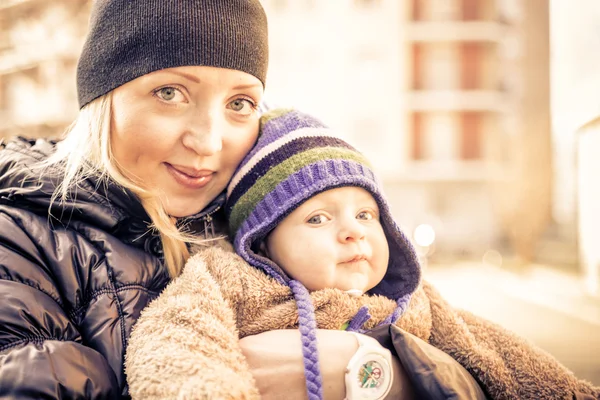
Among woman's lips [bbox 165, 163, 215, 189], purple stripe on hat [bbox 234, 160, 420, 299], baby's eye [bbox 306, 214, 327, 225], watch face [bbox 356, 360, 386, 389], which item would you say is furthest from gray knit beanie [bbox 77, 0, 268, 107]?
watch face [bbox 356, 360, 386, 389]

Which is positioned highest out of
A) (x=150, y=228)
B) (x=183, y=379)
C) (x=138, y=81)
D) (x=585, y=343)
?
(x=138, y=81)

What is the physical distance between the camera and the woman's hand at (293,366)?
139 cm

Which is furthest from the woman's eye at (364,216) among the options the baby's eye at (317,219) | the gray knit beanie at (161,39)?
the gray knit beanie at (161,39)

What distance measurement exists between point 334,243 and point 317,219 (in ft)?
0.32

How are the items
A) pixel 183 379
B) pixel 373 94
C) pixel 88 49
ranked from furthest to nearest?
pixel 373 94
pixel 88 49
pixel 183 379

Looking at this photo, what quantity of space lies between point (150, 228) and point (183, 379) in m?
0.61

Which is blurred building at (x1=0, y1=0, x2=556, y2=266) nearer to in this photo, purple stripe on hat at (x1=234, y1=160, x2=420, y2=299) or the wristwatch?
purple stripe on hat at (x1=234, y1=160, x2=420, y2=299)

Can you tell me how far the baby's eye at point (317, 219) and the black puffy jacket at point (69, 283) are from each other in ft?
1.60

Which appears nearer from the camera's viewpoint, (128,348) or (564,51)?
(128,348)

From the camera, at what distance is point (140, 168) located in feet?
5.46

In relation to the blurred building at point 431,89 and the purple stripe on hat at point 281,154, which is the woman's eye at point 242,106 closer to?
the purple stripe on hat at point 281,154

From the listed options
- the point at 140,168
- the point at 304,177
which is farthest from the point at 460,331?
the point at 140,168

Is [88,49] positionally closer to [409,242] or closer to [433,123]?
[409,242]

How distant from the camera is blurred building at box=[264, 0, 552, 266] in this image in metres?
19.8
